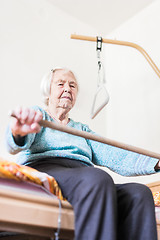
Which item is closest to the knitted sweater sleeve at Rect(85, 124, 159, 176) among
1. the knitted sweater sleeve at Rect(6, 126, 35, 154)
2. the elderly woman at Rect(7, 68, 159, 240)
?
the elderly woman at Rect(7, 68, 159, 240)

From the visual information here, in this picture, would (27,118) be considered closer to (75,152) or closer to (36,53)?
(75,152)

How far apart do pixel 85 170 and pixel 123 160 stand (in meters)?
0.39

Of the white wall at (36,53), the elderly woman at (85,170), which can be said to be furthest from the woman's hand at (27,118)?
the white wall at (36,53)

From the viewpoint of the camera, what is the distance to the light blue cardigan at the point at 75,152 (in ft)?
3.74

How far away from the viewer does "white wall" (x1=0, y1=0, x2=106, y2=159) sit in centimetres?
204

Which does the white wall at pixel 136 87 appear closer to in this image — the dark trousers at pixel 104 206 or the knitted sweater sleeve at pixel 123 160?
the knitted sweater sleeve at pixel 123 160

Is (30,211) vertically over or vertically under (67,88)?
under

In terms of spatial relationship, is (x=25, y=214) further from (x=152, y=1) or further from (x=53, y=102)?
(x=152, y=1)

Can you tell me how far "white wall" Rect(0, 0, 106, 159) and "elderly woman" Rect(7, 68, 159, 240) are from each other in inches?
25.3

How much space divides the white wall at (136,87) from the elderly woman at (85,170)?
0.84 metres

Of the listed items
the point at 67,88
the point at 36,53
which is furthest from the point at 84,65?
the point at 67,88

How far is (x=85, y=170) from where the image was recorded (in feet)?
3.09

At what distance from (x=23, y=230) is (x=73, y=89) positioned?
0.71 metres

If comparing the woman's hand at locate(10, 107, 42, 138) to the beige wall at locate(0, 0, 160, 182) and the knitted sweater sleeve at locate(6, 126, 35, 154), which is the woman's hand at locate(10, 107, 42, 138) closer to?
the knitted sweater sleeve at locate(6, 126, 35, 154)
